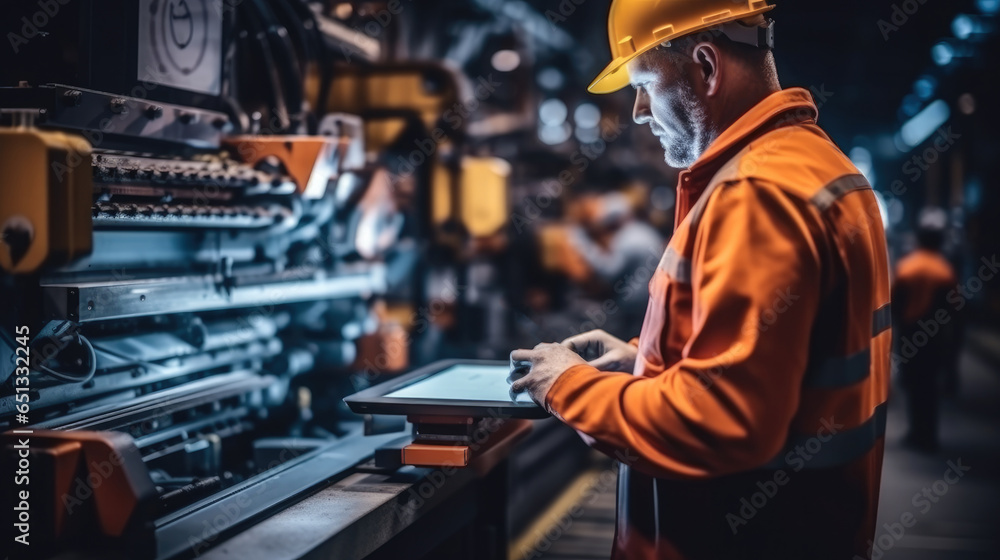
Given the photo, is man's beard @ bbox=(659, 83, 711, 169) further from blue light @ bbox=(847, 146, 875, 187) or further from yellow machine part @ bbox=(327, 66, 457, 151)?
blue light @ bbox=(847, 146, 875, 187)

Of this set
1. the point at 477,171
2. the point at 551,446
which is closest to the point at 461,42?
the point at 477,171

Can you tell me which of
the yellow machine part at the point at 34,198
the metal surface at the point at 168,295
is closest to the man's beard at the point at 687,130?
the yellow machine part at the point at 34,198

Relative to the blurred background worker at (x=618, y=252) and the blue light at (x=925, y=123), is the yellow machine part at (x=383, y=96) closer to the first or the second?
the blurred background worker at (x=618, y=252)

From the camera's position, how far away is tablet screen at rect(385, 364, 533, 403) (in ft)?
6.32

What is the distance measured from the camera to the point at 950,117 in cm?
1110

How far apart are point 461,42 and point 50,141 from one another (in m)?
4.76

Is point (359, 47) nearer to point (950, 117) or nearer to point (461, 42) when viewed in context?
point (461, 42)

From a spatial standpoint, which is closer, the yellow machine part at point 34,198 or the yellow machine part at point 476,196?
the yellow machine part at point 34,198

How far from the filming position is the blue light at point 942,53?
27.1ft

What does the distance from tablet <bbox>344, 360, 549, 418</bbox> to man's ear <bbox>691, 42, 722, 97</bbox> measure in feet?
2.42

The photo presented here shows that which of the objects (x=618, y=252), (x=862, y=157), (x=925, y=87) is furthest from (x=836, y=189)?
(x=862, y=157)

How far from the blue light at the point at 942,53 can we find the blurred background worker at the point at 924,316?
248cm

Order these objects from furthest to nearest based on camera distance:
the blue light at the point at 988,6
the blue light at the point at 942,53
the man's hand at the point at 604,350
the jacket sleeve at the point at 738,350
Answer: the blue light at the point at 942,53
the blue light at the point at 988,6
the man's hand at the point at 604,350
the jacket sleeve at the point at 738,350

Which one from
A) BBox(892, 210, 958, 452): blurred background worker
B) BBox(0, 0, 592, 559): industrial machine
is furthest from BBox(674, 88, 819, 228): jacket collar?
BBox(892, 210, 958, 452): blurred background worker
